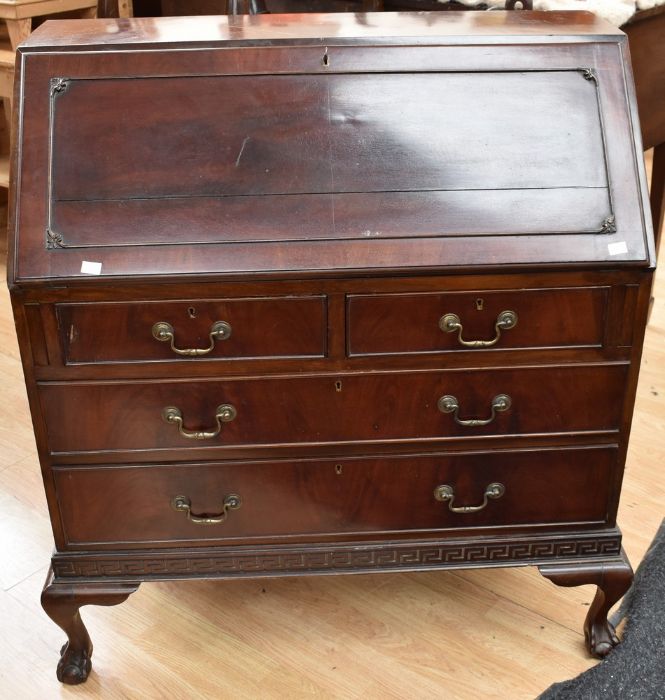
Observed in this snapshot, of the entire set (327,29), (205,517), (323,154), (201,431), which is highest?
(327,29)

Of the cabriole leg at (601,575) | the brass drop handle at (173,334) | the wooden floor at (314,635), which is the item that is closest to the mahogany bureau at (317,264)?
the brass drop handle at (173,334)

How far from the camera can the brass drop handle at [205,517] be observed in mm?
1495

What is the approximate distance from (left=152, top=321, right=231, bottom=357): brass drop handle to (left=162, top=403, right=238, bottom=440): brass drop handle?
0.10 m

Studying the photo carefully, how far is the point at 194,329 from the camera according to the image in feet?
4.46

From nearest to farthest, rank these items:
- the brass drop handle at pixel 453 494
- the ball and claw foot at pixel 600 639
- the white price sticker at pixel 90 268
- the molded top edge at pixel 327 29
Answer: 1. the white price sticker at pixel 90 268
2. the molded top edge at pixel 327 29
3. the brass drop handle at pixel 453 494
4. the ball and claw foot at pixel 600 639

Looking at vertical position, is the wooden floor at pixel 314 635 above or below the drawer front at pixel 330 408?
below

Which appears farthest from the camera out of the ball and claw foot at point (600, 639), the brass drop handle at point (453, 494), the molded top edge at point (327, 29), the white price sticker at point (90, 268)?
the ball and claw foot at point (600, 639)

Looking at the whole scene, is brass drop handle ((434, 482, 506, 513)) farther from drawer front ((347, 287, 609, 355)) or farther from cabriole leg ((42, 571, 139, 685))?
cabriole leg ((42, 571, 139, 685))

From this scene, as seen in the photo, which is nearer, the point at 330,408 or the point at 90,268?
the point at 90,268

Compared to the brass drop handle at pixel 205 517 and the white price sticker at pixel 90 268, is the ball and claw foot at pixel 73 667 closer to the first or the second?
the brass drop handle at pixel 205 517

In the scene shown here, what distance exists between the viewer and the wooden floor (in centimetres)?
161

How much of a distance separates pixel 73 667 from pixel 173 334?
672 mm

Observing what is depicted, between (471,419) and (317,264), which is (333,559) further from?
(317,264)

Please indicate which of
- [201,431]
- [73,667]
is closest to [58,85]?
[201,431]
